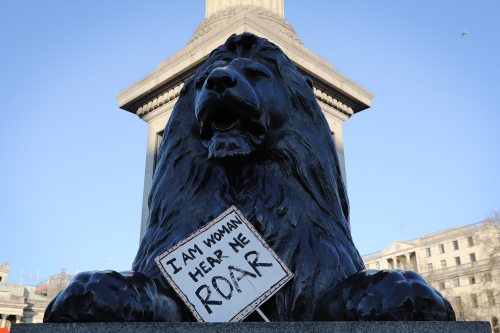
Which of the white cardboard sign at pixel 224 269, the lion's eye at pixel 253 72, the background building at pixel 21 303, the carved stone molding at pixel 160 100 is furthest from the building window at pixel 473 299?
the white cardboard sign at pixel 224 269

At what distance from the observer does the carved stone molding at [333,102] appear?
8.52 m

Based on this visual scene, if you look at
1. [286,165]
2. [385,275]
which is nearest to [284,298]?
[385,275]

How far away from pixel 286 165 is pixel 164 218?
55 cm

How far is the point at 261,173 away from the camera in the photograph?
2.19m

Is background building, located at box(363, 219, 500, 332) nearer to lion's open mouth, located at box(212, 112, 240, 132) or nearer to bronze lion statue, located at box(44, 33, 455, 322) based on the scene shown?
bronze lion statue, located at box(44, 33, 455, 322)

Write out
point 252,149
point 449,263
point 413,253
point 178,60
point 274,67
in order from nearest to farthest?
1. point 252,149
2. point 274,67
3. point 178,60
4. point 449,263
5. point 413,253

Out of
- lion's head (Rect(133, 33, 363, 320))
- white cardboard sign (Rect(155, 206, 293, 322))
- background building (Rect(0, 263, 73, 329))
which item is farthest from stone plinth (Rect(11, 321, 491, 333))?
background building (Rect(0, 263, 73, 329))

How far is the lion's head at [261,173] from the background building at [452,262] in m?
37.0

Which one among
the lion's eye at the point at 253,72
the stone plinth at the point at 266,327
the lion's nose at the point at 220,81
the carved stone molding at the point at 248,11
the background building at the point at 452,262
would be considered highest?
the carved stone molding at the point at 248,11

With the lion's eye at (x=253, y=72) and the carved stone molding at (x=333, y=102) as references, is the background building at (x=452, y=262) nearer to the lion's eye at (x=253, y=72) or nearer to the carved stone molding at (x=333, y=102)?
the carved stone molding at (x=333, y=102)

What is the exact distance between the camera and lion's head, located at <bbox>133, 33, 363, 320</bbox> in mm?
1979

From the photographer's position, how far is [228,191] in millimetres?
2174

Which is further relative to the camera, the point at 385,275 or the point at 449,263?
the point at 449,263

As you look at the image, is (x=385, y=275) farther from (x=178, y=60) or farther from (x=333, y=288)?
(x=178, y=60)
